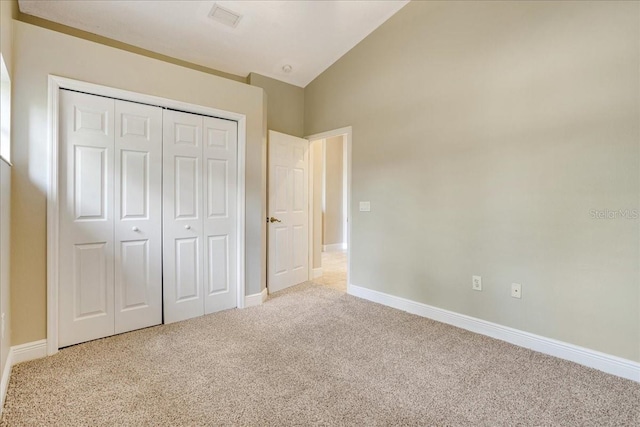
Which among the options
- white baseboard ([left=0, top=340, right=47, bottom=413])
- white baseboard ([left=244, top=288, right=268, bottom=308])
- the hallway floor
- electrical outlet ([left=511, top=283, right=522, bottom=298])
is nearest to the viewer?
white baseboard ([left=0, top=340, right=47, bottom=413])

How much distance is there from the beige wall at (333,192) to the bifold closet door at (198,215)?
385 centimetres

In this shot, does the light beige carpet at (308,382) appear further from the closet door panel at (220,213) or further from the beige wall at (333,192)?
the beige wall at (333,192)

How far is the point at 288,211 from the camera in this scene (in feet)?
13.2

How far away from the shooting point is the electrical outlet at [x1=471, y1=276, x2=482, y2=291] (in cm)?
272

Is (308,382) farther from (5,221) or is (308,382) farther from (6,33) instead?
(6,33)

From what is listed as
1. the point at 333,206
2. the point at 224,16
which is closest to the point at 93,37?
the point at 224,16

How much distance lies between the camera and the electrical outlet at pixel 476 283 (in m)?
2.72

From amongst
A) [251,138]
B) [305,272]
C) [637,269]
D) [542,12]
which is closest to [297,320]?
[305,272]

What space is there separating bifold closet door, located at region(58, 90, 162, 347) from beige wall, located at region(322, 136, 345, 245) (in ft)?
14.7

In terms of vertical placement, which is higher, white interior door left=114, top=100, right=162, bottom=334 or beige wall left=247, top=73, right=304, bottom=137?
beige wall left=247, top=73, right=304, bottom=137

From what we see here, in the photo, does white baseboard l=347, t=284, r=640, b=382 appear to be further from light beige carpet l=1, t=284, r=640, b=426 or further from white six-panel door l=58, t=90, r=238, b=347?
white six-panel door l=58, t=90, r=238, b=347

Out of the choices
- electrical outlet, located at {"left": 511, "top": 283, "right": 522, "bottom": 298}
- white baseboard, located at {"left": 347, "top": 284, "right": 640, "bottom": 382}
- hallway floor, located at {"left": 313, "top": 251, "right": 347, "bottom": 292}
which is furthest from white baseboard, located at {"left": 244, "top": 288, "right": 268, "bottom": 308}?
electrical outlet, located at {"left": 511, "top": 283, "right": 522, "bottom": 298}

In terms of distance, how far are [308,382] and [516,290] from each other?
181 centimetres

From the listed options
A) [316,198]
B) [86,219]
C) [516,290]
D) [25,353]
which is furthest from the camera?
[316,198]
